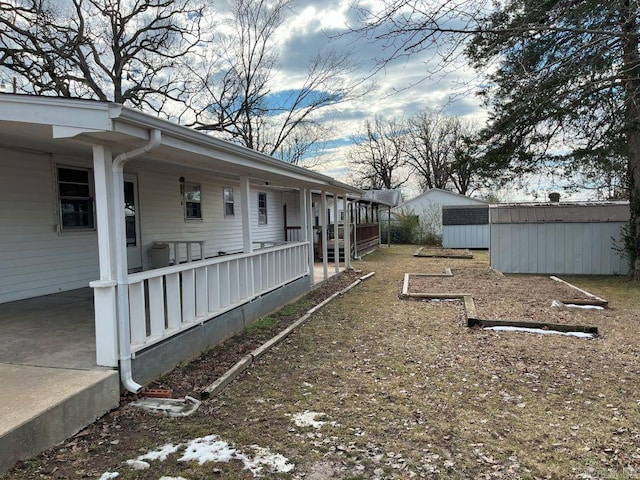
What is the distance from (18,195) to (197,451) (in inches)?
203

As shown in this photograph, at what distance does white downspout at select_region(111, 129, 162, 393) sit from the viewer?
12.5ft

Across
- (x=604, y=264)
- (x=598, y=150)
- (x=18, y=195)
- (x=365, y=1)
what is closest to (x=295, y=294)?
(x=18, y=195)

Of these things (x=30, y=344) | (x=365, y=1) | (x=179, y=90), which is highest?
(x=179, y=90)

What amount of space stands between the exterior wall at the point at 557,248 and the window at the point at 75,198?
10816 millimetres

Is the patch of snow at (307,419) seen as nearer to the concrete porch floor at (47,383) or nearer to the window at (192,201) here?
the concrete porch floor at (47,383)

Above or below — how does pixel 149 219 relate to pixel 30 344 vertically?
above

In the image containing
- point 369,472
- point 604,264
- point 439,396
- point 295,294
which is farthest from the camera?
point 604,264

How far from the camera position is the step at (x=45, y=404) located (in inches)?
108

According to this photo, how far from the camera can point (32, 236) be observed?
6.48 meters

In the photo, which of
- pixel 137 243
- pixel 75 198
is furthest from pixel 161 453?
pixel 137 243

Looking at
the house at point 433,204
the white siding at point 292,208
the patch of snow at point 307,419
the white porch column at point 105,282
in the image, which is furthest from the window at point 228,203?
the house at point 433,204

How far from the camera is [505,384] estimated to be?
4.31 meters

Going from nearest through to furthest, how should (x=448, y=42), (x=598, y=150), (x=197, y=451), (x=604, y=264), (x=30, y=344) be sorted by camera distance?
(x=197, y=451) < (x=30, y=344) < (x=448, y=42) < (x=598, y=150) < (x=604, y=264)

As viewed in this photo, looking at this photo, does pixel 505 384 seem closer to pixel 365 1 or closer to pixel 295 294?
pixel 365 1
